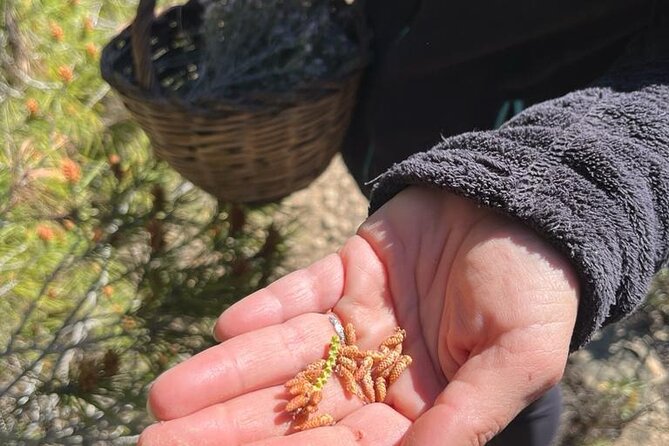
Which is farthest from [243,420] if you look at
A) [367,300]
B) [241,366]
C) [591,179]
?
[591,179]

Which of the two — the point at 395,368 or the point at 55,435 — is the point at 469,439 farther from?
the point at 55,435

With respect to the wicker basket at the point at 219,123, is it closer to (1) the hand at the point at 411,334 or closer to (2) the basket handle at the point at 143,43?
(2) the basket handle at the point at 143,43

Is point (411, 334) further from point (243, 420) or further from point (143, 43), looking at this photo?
point (143, 43)

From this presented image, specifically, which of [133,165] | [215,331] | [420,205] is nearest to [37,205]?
[133,165]

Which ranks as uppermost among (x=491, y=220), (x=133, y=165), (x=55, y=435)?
(x=133, y=165)

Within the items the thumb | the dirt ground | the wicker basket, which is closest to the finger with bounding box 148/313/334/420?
the thumb

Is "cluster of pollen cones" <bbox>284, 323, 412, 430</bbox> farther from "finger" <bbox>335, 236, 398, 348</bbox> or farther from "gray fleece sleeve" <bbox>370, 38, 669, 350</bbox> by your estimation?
"gray fleece sleeve" <bbox>370, 38, 669, 350</bbox>

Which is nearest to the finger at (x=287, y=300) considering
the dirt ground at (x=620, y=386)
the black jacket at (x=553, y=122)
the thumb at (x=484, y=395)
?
the black jacket at (x=553, y=122)
